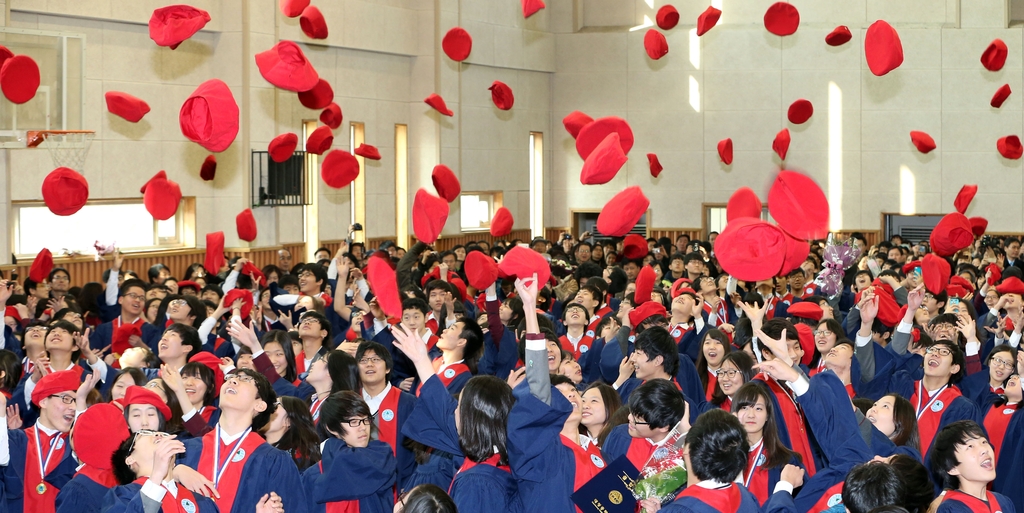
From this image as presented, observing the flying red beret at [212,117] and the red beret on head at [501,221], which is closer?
the flying red beret at [212,117]

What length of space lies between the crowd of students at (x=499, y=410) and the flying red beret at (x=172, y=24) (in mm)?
2656

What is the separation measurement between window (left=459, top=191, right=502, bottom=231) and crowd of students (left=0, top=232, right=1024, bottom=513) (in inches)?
486

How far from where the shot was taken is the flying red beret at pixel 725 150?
21906 millimetres

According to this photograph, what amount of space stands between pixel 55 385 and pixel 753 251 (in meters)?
5.13

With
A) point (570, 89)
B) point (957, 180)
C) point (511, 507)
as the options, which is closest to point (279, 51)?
point (511, 507)

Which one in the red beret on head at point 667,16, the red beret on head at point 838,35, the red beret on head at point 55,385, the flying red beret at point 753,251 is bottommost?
the red beret on head at point 55,385

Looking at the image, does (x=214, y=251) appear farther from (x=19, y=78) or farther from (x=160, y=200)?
(x=19, y=78)

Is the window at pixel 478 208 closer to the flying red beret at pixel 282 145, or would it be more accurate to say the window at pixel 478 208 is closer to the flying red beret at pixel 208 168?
the flying red beret at pixel 208 168

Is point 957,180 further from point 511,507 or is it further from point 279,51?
point 511,507

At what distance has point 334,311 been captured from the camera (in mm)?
11281

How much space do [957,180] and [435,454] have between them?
Result: 19538mm

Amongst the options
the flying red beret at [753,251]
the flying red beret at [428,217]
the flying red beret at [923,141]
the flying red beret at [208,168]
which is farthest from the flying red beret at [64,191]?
the flying red beret at [923,141]

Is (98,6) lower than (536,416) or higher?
higher

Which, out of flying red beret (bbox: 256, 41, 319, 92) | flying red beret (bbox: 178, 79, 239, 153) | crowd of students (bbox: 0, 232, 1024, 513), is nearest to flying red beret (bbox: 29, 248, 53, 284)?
crowd of students (bbox: 0, 232, 1024, 513)
